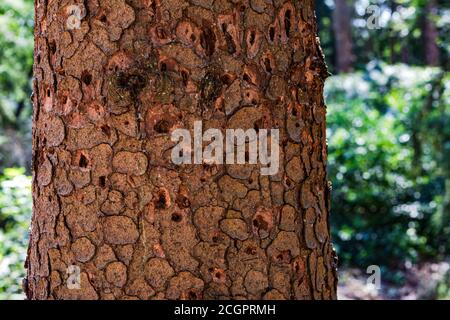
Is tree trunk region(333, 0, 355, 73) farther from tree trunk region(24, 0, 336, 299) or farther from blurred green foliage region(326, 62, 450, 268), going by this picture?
tree trunk region(24, 0, 336, 299)

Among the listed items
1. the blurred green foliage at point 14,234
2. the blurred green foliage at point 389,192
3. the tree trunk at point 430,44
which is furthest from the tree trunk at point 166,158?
the tree trunk at point 430,44

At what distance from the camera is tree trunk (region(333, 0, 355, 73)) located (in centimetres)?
1590

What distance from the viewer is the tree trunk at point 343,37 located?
15898 mm

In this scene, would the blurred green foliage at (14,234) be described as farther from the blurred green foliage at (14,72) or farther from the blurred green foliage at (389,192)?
the blurred green foliage at (389,192)

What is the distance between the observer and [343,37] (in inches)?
643

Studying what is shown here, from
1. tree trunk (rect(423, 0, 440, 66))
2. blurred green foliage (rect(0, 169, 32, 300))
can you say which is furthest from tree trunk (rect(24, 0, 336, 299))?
tree trunk (rect(423, 0, 440, 66))

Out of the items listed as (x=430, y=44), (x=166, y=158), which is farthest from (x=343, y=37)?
(x=166, y=158)

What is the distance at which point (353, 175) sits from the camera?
735 centimetres

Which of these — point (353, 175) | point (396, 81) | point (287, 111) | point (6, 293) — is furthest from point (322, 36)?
point (287, 111)

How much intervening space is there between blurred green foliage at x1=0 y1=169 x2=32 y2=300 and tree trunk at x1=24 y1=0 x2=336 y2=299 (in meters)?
2.60

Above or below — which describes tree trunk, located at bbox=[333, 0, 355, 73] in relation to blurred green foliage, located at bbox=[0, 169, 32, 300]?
above

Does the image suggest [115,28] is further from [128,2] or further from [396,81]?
[396,81]

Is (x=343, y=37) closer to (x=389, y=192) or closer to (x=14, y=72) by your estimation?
(x=389, y=192)

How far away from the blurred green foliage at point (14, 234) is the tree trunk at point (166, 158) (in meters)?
2.60
